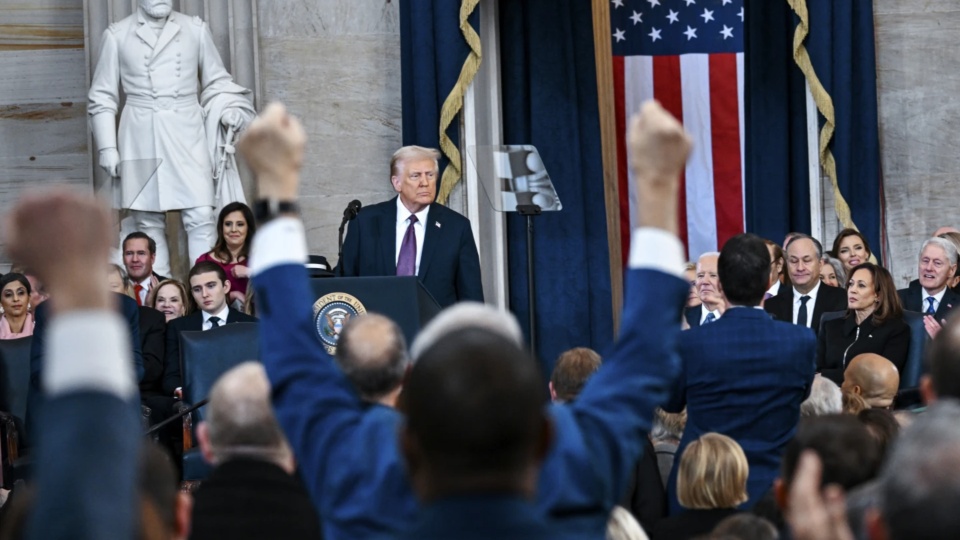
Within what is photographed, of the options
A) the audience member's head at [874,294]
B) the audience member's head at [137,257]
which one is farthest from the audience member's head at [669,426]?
the audience member's head at [137,257]

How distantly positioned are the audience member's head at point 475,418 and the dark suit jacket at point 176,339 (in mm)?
5785

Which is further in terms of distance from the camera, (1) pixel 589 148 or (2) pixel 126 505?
(1) pixel 589 148

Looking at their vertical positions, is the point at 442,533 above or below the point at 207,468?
above

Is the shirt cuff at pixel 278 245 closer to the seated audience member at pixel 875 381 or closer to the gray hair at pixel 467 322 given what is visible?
the gray hair at pixel 467 322

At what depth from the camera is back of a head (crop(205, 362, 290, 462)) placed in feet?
8.44

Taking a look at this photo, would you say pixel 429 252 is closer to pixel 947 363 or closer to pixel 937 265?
pixel 937 265

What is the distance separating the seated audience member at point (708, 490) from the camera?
3.51 meters

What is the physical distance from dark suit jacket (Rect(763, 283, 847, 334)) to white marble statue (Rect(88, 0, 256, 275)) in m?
3.33

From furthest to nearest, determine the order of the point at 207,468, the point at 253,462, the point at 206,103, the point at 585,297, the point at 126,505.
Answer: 1. the point at 585,297
2. the point at 206,103
3. the point at 207,468
4. the point at 253,462
5. the point at 126,505

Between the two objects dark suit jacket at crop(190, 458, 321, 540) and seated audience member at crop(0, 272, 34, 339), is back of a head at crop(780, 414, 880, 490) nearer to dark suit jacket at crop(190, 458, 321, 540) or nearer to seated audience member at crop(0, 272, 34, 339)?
dark suit jacket at crop(190, 458, 321, 540)

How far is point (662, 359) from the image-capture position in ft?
6.41

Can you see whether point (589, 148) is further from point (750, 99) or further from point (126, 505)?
point (126, 505)

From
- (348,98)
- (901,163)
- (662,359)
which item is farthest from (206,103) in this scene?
(662,359)

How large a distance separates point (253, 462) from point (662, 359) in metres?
0.90
